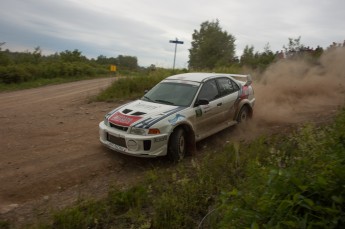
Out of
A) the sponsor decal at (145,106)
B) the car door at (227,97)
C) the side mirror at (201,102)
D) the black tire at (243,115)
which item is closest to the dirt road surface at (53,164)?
the sponsor decal at (145,106)

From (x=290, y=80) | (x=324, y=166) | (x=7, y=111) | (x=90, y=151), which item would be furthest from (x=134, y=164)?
(x=290, y=80)

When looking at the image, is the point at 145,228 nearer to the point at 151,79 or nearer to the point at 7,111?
the point at 7,111

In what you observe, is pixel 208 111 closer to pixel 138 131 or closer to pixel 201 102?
pixel 201 102

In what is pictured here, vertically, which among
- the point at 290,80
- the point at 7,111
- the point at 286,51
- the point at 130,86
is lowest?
the point at 7,111

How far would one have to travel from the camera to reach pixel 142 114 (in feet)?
20.1

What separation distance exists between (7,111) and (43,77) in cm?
1092

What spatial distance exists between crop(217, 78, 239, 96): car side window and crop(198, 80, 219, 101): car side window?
234mm

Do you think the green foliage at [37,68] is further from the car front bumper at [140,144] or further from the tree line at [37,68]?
the car front bumper at [140,144]

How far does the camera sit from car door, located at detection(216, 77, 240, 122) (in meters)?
7.58

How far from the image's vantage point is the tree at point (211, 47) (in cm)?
4392

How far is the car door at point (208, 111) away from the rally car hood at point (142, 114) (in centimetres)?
57

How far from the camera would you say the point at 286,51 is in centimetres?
1969

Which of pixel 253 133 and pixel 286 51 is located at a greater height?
pixel 286 51

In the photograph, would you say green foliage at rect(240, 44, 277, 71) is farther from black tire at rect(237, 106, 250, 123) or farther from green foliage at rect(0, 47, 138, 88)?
green foliage at rect(0, 47, 138, 88)
